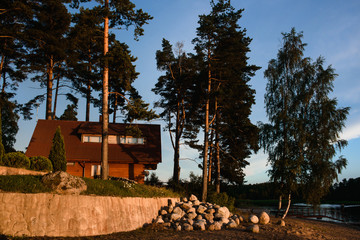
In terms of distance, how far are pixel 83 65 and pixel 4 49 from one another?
24.7ft

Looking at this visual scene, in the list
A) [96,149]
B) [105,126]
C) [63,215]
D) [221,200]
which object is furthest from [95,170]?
[63,215]

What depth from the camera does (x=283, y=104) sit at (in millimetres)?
23062

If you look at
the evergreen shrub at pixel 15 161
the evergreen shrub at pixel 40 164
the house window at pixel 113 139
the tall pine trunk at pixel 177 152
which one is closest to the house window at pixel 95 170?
the house window at pixel 113 139

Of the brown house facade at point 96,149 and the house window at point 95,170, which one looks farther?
the house window at point 95,170

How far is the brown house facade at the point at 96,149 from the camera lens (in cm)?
2470

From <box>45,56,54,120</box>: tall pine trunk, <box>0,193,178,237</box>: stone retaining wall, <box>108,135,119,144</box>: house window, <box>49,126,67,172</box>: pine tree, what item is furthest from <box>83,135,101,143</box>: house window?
<box>0,193,178,237</box>: stone retaining wall

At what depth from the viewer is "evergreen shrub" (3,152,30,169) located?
15.3 meters

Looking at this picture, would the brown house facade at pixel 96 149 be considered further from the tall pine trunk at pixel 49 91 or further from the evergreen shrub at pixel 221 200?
the evergreen shrub at pixel 221 200

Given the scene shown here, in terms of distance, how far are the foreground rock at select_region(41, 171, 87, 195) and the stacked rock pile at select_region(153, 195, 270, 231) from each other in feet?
16.0

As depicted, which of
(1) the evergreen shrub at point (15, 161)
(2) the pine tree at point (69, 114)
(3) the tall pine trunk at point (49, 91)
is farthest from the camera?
(2) the pine tree at point (69, 114)

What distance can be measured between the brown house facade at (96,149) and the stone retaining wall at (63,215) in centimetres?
1124

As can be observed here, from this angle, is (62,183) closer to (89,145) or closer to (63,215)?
(63,215)

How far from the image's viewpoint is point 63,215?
10273mm

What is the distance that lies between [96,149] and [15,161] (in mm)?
10362
